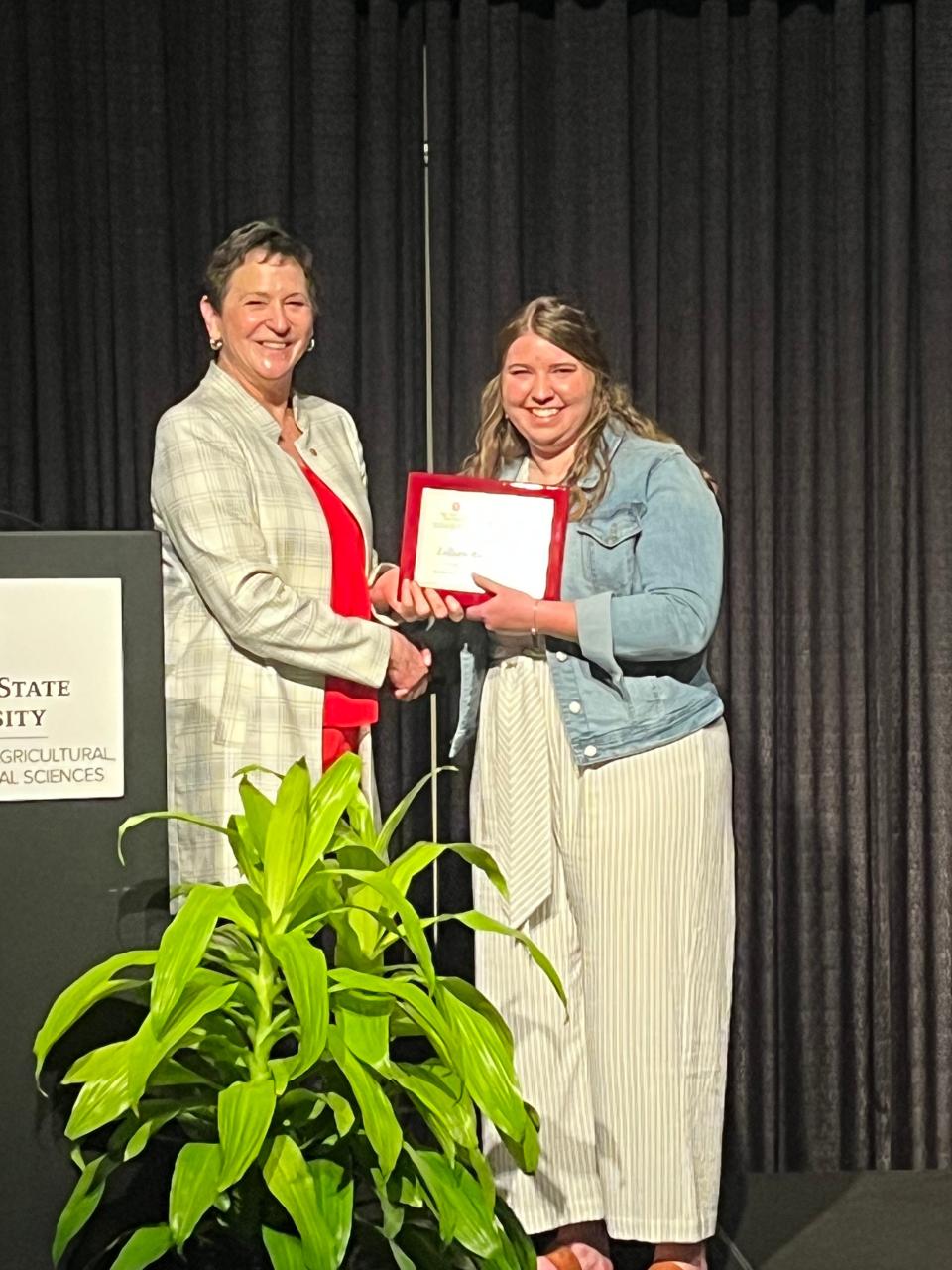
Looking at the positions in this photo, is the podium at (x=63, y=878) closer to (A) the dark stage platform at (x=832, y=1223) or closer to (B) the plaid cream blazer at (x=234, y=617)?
(B) the plaid cream blazer at (x=234, y=617)

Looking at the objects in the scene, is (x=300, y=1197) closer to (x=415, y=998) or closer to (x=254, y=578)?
(x=415, y=998)

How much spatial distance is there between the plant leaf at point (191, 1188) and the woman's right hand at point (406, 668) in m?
1.01

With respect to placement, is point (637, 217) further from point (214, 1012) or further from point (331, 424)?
point (214, 1012)

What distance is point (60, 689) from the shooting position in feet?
6.40

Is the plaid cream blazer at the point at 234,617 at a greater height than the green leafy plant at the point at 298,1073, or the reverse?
the plaid cream blazer at the point at 234,617

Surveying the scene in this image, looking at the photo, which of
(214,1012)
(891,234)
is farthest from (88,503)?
(891,234)

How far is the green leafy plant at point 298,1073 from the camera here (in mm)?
1950

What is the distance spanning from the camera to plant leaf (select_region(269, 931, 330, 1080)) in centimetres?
197

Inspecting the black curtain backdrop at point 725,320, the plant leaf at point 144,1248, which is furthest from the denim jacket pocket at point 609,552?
the plant leaf at point 144,1248

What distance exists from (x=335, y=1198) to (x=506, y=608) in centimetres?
104

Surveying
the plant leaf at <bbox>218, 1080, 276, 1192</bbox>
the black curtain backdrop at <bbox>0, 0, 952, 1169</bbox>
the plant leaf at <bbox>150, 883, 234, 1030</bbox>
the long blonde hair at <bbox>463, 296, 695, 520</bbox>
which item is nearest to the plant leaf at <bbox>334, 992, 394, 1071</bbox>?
the plant leaf at <bbox>218, 1080, 276, 1192</bbox>

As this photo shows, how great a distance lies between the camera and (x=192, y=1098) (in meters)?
2.12

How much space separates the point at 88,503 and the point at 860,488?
1.67 m

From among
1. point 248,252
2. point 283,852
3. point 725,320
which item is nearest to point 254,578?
point 248,252
